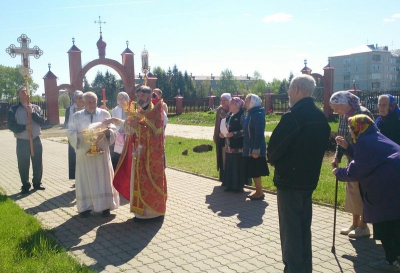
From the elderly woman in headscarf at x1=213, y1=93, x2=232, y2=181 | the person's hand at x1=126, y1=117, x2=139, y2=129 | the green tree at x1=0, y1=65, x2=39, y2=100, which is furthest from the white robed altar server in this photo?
the green tree at x1=0, y1=65, x2=39, y2=100

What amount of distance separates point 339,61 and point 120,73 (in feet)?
246

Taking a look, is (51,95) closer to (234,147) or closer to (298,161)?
(234,147)

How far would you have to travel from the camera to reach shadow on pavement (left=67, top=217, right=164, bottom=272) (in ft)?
15.6

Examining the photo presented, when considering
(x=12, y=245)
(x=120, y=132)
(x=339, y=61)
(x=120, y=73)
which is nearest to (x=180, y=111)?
(x=120, y=73)

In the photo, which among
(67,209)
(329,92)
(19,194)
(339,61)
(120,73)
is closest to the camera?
(67,209)

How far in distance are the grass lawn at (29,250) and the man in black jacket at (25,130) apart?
2.25 m

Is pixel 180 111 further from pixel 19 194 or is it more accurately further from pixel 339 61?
pixel 339 61

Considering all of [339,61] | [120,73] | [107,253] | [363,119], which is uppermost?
[339,61]

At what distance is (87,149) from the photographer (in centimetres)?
632

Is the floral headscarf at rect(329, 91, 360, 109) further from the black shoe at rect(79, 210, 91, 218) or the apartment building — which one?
the apartment building

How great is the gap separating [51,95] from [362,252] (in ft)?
95.2

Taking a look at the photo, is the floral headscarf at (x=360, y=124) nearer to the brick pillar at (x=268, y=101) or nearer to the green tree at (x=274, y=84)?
the brick pillar at (x=268, y=101)

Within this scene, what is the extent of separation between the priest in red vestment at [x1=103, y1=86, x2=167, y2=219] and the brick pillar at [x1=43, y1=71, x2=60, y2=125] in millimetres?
26206

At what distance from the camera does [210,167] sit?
34.3 feet
